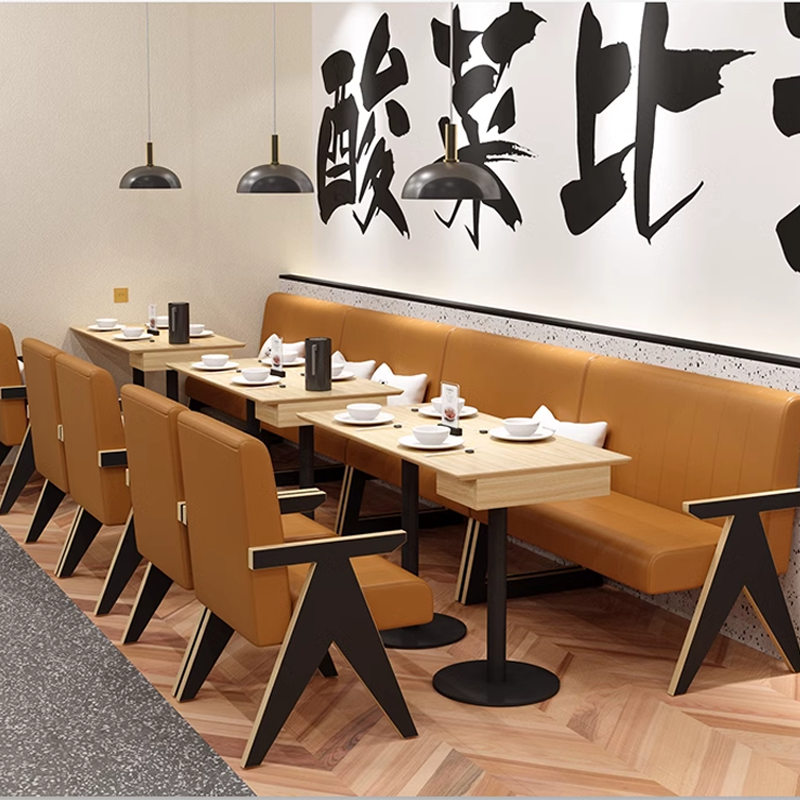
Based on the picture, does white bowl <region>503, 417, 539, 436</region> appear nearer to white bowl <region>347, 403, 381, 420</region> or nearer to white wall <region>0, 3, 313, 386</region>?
white bowl <region>347, 403, 381, 420</region>

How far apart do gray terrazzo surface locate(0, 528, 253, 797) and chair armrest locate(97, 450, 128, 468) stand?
605mm

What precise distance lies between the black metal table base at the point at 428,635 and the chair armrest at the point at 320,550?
906 millimetres

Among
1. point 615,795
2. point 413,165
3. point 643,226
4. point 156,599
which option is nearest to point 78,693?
point 156,599

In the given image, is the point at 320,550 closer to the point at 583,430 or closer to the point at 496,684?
the point at 496,684

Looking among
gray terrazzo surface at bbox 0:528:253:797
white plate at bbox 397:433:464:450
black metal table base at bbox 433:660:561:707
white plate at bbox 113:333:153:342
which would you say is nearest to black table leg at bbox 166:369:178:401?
white plate at bbox 113:333:153:342

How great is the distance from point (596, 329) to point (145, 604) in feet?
7.22

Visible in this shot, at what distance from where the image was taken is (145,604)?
4262mm

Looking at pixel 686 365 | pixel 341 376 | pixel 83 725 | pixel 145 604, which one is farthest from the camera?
pixel 341 376

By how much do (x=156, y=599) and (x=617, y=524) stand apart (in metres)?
1.67

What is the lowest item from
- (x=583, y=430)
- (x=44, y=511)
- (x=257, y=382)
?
(x=44, y=511)

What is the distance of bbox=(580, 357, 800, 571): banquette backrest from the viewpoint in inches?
160

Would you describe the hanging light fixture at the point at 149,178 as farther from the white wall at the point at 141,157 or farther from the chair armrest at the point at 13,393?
the chair armrest at the point at 13,393

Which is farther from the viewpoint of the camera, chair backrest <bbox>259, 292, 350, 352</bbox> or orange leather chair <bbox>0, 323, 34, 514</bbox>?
chair backrest <bbox>259, 292, 350, 352</bbox>

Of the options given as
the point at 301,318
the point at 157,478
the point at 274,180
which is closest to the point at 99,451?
the point at 157,478
